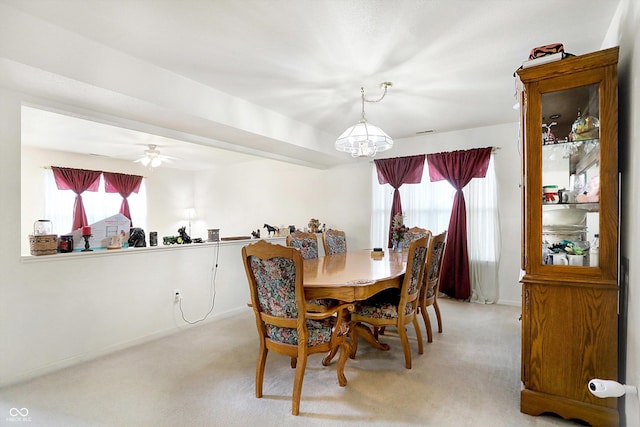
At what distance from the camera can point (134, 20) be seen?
201 cm

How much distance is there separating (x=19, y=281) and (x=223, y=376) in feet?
5.56

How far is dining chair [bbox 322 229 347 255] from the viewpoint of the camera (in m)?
3.86

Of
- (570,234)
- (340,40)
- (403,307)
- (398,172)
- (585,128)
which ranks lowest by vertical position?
(403,307)

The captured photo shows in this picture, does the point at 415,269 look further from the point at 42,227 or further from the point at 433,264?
the point at 42,227

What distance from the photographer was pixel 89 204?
5.99 m

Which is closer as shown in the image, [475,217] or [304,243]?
[304,243]

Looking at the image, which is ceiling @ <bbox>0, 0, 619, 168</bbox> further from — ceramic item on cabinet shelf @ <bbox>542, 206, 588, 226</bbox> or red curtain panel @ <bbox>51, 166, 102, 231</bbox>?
red curtain panel @ <bbox>51, 166, 102, 231</bbox>

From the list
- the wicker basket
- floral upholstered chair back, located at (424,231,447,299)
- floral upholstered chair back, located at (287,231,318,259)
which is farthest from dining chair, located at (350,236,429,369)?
the wicker basket

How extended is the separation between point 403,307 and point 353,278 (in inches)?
21.6

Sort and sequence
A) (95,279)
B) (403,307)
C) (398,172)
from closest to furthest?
(403,307) < (95,279) < (398,172)

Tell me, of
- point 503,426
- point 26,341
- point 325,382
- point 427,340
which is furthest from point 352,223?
point 26,341

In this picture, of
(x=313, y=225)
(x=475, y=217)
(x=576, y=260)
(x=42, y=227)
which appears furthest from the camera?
(x=313, y=225)

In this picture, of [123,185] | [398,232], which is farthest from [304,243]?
[123,185]

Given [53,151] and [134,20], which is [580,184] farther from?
[53,151]
